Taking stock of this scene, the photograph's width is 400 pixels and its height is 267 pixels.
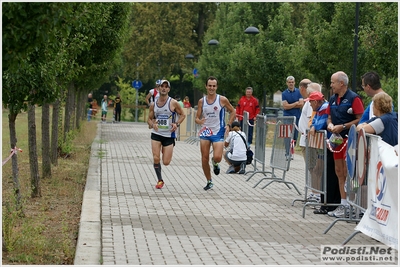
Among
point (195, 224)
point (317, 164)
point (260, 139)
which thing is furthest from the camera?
point (260, 139)

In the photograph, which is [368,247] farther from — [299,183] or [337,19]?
[337,19]

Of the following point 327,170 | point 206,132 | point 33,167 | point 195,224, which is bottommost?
point 195,224

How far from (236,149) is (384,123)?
809 centimetres

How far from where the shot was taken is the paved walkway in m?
8.77

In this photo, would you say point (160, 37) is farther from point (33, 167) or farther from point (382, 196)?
point (382, 196)

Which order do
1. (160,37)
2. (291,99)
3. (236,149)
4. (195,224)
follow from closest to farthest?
(195,224), (236,149), (291,99), (160,37)

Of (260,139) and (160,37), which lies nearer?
(260,139)

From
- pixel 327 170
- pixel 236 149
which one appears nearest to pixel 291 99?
pixel 236 149

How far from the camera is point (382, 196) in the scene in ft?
30.4

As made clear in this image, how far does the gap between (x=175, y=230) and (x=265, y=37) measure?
30.8 metres

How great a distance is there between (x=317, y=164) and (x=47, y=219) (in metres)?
3.64

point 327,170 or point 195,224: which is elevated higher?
point 327,170

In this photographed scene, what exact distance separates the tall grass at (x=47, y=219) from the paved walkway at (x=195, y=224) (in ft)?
0.71

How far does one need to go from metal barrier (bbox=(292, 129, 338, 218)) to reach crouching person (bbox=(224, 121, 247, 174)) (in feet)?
19.1
